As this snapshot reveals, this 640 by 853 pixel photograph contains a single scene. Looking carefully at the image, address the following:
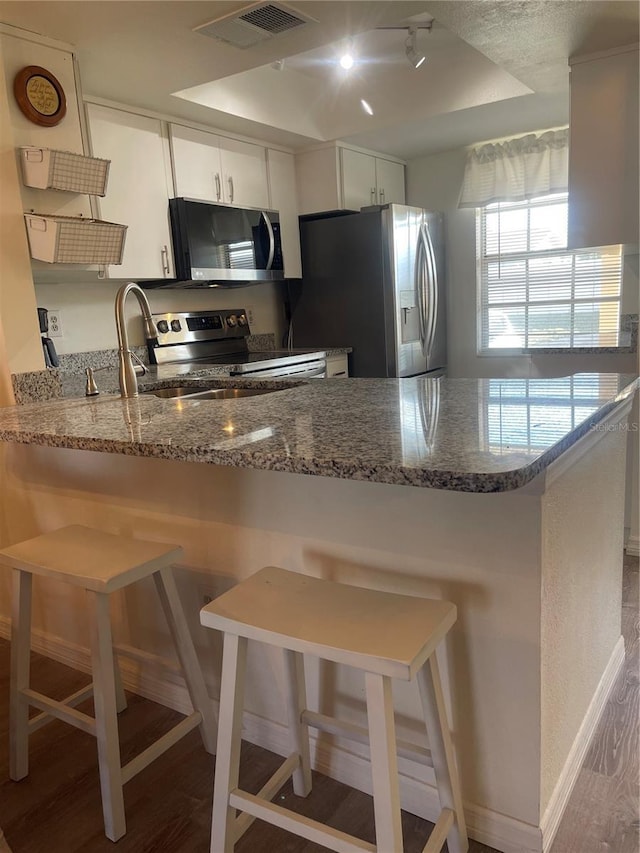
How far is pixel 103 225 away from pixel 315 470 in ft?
5.58

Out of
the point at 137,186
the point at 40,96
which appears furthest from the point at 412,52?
the point at 40,96

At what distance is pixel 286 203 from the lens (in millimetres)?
4070

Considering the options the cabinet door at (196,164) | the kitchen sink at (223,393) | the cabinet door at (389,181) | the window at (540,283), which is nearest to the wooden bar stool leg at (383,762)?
the kitchen sink at (223,393)

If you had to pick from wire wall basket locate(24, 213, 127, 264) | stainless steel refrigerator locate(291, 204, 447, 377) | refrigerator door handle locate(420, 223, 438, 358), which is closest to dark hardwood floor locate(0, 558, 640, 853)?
wire wall basket locate(24, 213, 127, 264)

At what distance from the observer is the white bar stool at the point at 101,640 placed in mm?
1428

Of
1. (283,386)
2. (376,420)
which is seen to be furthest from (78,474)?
(376,420)

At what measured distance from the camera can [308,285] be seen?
14.0ft

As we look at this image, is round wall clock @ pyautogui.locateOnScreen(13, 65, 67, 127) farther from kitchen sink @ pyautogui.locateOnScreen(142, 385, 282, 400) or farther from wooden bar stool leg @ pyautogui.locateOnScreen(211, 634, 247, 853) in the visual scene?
wooden bar stool leg @ pyautogui.locateOnScreen(211, 634, 247, 853)

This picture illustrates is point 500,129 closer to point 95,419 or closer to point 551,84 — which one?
point 551,84

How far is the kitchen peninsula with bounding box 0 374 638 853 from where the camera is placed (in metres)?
1.19

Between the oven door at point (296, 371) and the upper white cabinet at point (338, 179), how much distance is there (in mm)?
1072

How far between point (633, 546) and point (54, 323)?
2.96m

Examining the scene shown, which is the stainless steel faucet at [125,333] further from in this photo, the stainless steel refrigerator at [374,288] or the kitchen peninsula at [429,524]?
the stainless steel refrigerator at [374,288]

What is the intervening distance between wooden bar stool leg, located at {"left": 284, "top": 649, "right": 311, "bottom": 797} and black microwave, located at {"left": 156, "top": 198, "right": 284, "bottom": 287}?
237cm
